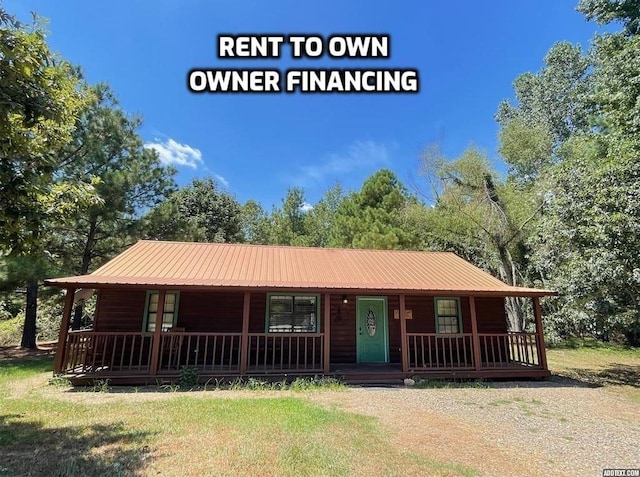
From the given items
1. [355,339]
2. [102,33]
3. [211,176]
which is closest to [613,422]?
[355,339]

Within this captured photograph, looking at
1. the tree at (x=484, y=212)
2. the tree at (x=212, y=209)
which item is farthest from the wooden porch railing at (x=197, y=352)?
the tree at (x=212, y=209)

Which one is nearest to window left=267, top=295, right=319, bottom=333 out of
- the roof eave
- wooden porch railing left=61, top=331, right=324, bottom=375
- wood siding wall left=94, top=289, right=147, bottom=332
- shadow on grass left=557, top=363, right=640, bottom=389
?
wooden porch railing left=61, top=331, right=324, bottom=375

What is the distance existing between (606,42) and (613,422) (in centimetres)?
1570

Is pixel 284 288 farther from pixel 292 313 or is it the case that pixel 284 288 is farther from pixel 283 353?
pixel 283 353

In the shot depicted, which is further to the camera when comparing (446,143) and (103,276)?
(446,143)

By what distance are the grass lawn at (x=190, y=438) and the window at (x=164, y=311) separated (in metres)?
2.57

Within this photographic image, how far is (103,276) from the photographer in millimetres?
8469

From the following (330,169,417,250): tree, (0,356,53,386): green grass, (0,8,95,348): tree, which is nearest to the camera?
(0,8,95,348): tree

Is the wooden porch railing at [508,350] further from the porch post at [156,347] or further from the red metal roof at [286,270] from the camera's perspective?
the porch post at [156,347]

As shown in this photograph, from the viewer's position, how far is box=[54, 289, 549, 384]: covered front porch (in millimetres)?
8391

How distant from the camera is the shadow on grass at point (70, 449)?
12.7 feet

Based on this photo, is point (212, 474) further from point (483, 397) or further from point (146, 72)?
point (146, 72)

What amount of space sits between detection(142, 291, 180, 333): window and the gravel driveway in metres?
4.83

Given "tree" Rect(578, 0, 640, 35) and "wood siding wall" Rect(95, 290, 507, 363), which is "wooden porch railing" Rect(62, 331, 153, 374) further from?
"tree" Rect(578, 0, 640, 35)
